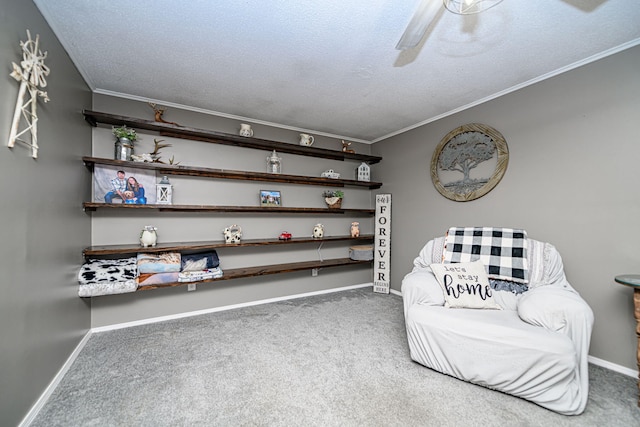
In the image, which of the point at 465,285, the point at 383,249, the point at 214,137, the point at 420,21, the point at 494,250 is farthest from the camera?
the point at 383,249

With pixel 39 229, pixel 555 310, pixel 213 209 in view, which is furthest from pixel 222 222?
pixel 555 310

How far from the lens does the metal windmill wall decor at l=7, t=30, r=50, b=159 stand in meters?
1.25

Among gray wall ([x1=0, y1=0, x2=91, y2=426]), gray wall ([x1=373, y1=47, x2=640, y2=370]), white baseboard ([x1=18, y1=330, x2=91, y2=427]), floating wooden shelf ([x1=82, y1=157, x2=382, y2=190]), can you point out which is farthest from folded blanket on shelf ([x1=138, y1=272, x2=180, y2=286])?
gray wall ([x1=373, y1=47, x2=640, y2=370])

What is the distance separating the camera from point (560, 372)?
1417 mm

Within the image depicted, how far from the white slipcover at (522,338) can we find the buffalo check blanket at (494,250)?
9 centimetres

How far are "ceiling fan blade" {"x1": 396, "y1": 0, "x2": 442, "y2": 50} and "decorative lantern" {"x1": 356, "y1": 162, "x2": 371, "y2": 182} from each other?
248cm

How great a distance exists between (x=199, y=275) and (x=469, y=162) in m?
3.14

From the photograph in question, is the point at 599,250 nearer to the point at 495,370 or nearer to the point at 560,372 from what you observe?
the point at 560,372

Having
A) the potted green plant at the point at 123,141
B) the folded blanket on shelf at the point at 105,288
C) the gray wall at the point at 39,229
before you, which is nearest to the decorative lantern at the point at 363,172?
the potted green plant at the point at 123,141

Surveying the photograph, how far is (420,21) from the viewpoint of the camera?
1.23 m

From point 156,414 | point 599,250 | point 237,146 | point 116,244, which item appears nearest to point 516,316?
point 599,250

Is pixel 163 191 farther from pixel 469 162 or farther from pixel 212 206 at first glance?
pixel 469 162

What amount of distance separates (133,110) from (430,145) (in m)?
3.39

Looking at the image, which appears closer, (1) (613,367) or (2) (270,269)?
(1) (613,367)
